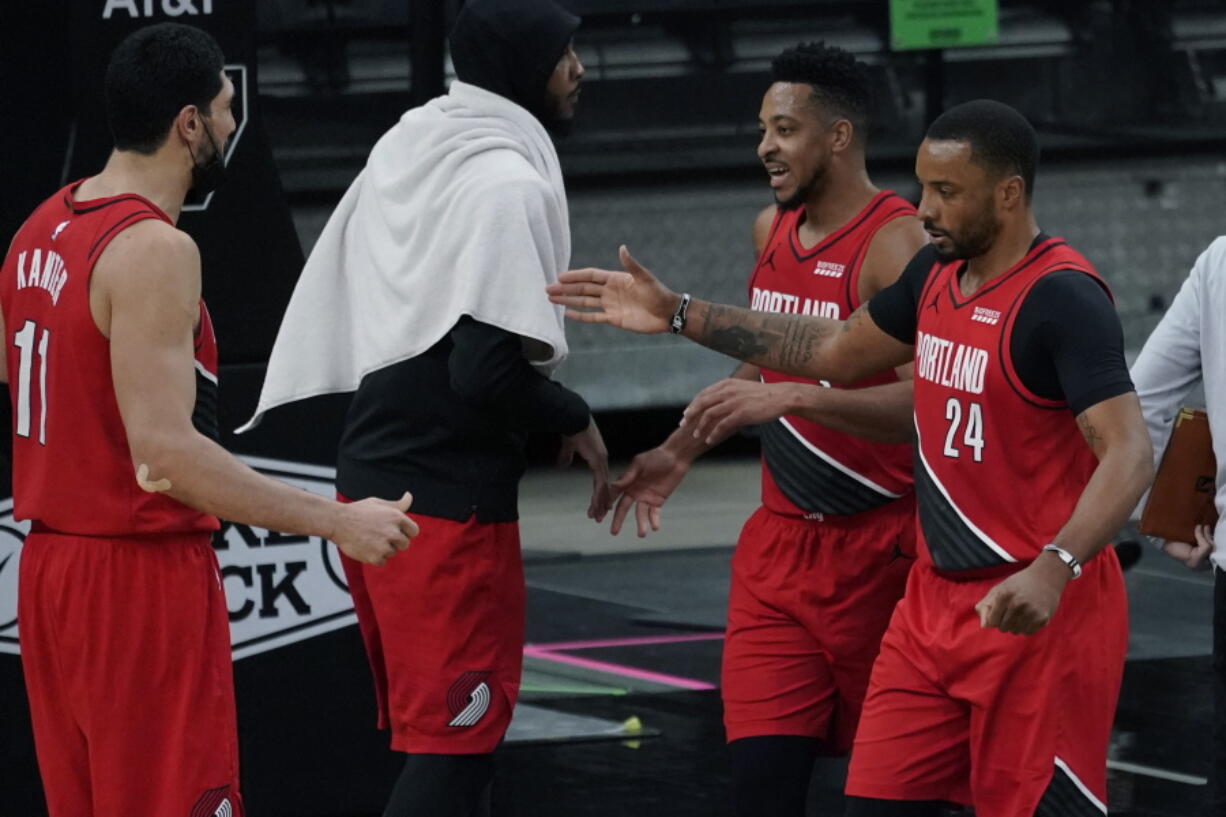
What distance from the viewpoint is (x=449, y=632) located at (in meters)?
4.74

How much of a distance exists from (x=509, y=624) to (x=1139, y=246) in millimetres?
9466

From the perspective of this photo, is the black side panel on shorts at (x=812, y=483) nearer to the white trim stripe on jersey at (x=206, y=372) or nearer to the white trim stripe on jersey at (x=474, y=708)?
the white trim stripe on jersey at (x=474, y=708)

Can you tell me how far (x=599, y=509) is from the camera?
502 cm

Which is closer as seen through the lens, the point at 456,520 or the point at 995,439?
the point at 995,439

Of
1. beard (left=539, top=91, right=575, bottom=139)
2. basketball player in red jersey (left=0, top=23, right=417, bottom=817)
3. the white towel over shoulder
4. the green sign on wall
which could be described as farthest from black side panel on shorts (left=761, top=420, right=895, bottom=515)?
the green sign on wall

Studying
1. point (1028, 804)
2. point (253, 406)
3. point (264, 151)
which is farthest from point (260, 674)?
point (1028, 804)

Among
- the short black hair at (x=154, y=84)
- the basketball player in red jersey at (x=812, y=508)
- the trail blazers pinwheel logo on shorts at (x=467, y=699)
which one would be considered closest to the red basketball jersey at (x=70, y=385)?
the short black hair at (x=154, y=84)

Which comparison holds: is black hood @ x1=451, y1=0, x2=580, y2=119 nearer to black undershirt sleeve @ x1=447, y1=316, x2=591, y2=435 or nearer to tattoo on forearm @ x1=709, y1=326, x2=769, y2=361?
black undershirt sleeve @ x1=447, y1=316, x2=591, y2=435

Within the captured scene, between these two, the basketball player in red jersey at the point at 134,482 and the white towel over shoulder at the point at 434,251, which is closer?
the basketball player in red jersey at the point at 134,482

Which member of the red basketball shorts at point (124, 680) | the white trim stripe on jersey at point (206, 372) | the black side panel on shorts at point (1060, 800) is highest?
the white trim stripe on jersey at point (206, 372)

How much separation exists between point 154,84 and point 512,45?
0.85 m

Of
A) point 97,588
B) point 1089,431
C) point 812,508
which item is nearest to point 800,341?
point 812,508

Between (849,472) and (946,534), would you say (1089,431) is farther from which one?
(849,472)

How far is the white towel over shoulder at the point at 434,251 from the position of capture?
15.0 feet
